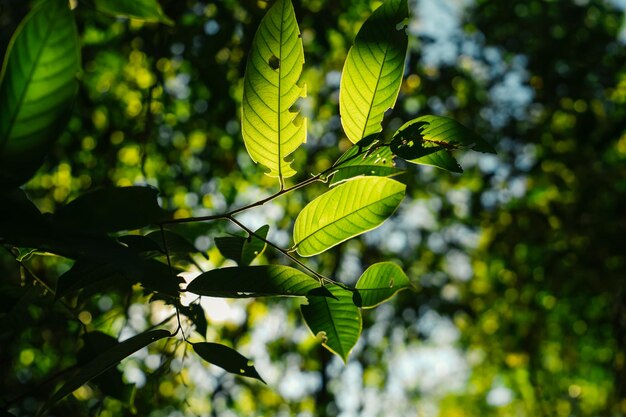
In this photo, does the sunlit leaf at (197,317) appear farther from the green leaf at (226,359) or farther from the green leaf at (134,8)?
the green leaf at (134,8)

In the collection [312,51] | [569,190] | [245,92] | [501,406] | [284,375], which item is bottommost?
[501,406]

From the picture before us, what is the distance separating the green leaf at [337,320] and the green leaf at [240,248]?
0.55 ft

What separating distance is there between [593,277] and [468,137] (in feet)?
12.4

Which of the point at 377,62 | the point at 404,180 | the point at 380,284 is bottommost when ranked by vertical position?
the point at 404,180

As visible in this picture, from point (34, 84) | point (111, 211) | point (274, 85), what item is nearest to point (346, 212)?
point (274, 85)

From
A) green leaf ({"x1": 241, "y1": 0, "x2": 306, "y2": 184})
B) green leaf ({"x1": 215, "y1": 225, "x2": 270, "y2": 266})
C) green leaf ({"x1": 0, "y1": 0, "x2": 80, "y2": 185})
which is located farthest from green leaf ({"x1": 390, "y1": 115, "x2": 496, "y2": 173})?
green leaf ({"x1": 0, "y1": 0, "x2": 80, "y2": 185})

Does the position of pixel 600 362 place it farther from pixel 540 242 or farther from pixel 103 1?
pixel 103 1

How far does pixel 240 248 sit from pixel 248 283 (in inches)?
10.5

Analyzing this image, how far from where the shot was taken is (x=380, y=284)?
29.8 inches

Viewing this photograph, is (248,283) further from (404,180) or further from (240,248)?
(404,180)

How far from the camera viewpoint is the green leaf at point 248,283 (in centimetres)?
66

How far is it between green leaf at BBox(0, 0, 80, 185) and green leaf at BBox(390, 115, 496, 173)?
0.41 meters

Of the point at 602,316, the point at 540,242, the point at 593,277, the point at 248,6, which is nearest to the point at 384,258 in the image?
the point at 540,242

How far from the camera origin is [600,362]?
619cm
